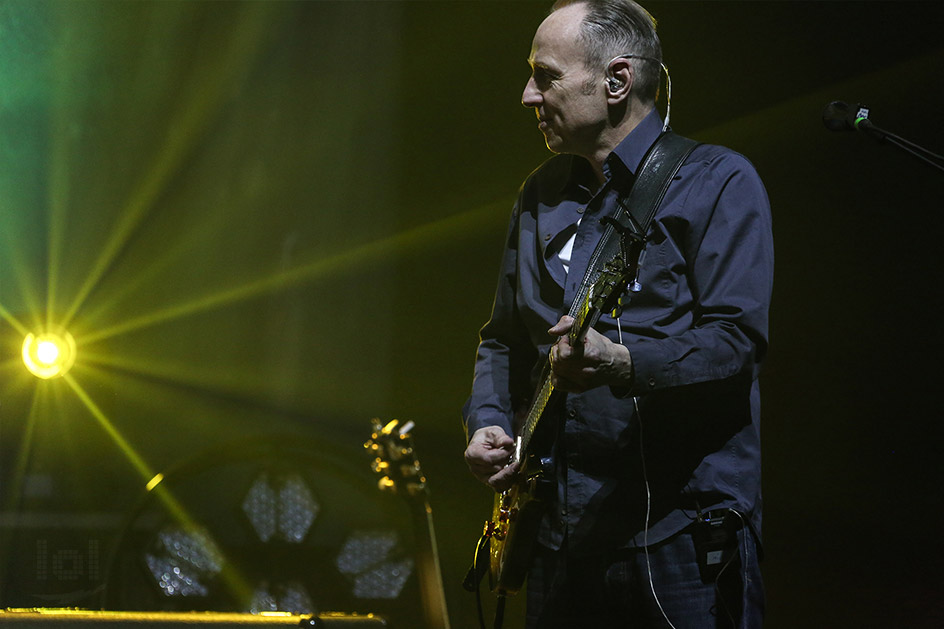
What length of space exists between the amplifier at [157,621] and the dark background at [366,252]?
172 cm

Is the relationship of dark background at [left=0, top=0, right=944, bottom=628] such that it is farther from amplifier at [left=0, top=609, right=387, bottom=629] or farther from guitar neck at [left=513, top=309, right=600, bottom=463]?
amplifier at [left=0, top=609, right=387, bottom=629]

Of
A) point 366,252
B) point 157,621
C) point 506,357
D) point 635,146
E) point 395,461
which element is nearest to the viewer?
point 157,621

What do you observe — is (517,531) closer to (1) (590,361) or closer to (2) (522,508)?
(2) (522,508)

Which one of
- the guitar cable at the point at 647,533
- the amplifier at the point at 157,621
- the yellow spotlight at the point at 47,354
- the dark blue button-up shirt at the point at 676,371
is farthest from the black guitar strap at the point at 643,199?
the yellow spotlight at the point at 47,354

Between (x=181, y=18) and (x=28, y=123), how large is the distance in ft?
2.67

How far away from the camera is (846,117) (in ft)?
5.64

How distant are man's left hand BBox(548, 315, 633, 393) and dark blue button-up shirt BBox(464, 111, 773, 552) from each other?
2 centimetres

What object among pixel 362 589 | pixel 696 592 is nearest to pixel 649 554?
pixel 696 592

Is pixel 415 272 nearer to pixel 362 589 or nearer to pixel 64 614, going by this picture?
pixel 362 589

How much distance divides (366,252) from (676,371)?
9.06 feet

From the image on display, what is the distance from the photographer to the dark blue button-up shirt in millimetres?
1475

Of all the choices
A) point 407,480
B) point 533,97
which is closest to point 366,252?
point 407,480

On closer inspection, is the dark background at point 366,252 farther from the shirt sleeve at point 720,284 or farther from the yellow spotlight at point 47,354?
the shirt sleeve at point 720,284

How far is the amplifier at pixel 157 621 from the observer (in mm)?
1463
